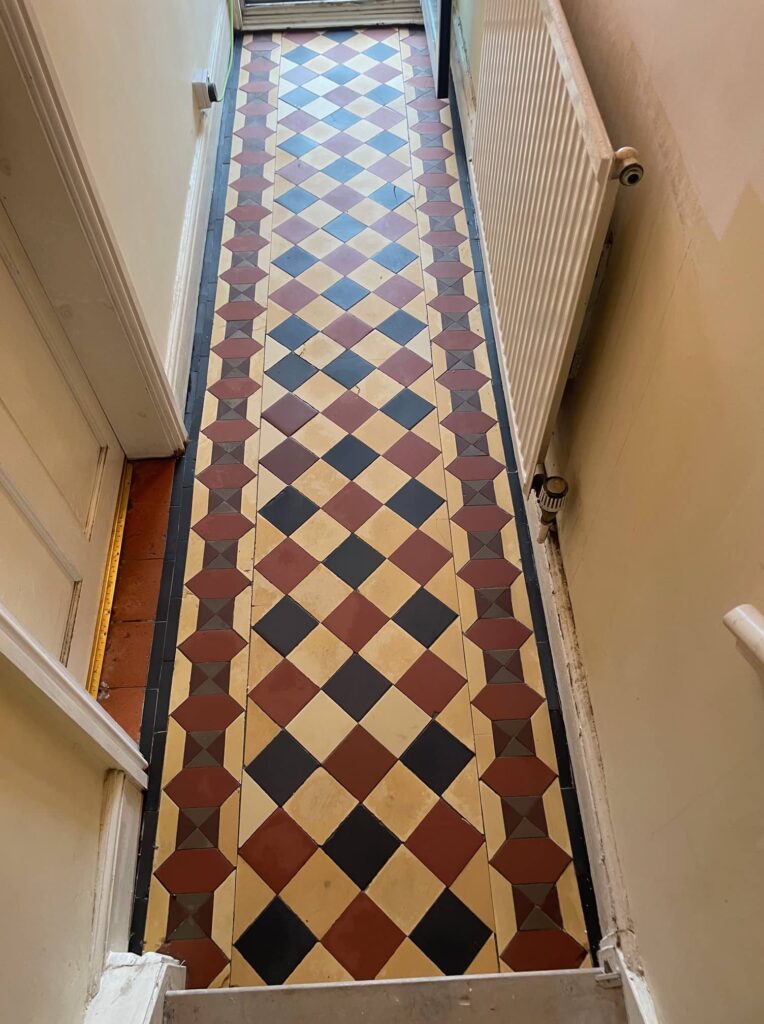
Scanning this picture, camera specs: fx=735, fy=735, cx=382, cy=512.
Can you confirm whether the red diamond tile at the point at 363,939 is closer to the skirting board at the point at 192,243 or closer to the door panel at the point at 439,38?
the skirting board at the point at 192,243

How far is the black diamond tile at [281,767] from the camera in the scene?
1660 millimetres

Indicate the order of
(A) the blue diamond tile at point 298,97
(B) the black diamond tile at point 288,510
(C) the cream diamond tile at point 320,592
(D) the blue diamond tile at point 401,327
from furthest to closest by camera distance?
(A) the blue diamond tile at point 298,97, (D) the blue diamond tile at point 401,327, (B) the black diamond tile at point 288,510, (C) the cream diamond tile at point 320,592

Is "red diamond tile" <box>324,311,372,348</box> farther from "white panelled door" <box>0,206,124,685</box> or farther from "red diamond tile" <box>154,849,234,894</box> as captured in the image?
"red diamond tile" <box>154,849,234,894</box>

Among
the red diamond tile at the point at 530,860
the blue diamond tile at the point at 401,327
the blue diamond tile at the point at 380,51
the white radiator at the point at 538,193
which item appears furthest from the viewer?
the blue diamond tile at the point at 380,51

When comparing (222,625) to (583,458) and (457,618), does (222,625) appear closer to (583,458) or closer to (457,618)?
(457,618)

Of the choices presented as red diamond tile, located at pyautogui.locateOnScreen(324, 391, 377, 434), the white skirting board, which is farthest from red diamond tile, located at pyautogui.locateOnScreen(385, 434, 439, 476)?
the white skirting board

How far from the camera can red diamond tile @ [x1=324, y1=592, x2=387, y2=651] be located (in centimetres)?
185

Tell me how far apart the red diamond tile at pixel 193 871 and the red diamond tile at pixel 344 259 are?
1.90 metres

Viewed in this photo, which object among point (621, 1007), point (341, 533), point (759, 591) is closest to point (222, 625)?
point (341, 533)

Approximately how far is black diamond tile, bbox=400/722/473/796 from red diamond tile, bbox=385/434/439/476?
756mm

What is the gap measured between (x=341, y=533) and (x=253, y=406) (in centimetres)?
55

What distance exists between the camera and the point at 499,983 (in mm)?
1347

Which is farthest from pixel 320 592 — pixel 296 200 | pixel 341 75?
pixel 341 75

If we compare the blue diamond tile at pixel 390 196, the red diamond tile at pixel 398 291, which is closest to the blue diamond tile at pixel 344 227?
the blue diamond tile at pixel 390 196
